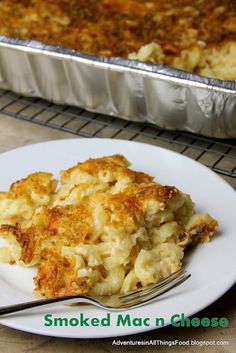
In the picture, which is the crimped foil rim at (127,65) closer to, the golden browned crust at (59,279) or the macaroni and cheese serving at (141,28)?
the macaroni and cheese serving at (141,28)

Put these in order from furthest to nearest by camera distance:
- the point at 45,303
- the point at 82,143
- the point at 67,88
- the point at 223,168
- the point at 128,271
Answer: the point at 67,88
the point at 223,168
the point at 82,143
the point at 128,271
the point at 45,303

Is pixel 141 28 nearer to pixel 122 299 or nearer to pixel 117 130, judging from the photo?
pixel 117 130

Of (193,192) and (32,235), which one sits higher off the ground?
(32,235)

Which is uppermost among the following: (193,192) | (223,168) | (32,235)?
(32,235)


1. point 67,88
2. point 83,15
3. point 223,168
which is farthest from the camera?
point 83,15

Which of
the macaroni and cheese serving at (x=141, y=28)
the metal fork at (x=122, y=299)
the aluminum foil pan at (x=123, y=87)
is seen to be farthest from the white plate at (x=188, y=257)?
the macaroni and cheese serving at (x=141, y=28)

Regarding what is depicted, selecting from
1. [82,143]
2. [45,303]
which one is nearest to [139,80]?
[82,143]

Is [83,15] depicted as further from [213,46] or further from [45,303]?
[45,303]

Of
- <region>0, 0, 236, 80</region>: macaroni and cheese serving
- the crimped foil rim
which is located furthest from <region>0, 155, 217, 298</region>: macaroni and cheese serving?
<region>0, 0, 236, 80</region>: macaroni and cheese serving
